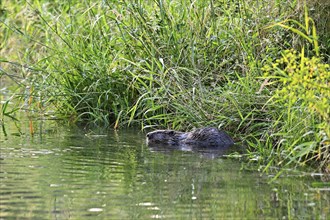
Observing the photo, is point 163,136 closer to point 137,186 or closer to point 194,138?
point 194,138

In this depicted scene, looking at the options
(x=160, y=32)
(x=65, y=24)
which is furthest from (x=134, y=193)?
(x=65, y=24)

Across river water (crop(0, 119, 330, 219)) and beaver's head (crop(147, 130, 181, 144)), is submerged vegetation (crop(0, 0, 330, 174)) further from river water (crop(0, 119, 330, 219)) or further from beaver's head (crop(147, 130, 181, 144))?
river water (crop(0, 119, 330, 219))

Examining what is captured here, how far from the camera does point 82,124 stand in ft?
36.6

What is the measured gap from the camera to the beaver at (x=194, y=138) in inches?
371

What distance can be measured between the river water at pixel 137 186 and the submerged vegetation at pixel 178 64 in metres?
0.77

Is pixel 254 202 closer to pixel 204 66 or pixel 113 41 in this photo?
pixel 204 66

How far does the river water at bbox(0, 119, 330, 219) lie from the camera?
20.3 ft

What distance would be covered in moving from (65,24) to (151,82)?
2.49m

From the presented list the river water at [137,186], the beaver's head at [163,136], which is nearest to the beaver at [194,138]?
the beaver's head at [163,136]

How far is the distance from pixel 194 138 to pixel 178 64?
44.9 inches

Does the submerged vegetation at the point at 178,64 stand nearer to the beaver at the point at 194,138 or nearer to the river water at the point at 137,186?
the beaver at the point at 194,138

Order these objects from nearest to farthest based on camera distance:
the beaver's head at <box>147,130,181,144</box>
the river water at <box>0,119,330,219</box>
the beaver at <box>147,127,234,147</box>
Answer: the river water at <box>0,119,330,219</box> → the beaver at <box>147,127,234,147</box> → the beaver's head at <box>147,130,181,144</box>

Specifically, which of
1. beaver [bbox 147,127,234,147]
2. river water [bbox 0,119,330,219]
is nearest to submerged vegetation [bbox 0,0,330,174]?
beaver [bbox 147,127,234,147]

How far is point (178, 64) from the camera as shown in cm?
1043
